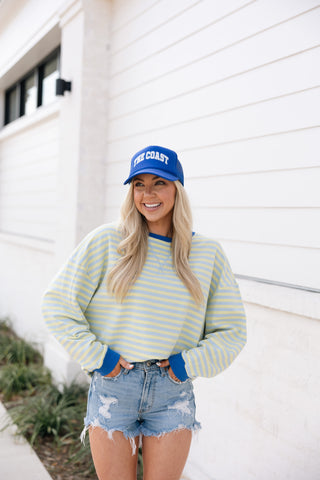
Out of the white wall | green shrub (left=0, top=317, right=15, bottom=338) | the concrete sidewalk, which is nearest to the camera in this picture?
the white wall

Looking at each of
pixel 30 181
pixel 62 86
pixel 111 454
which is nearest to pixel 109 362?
pixel 111 454

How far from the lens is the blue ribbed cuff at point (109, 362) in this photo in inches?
70.4

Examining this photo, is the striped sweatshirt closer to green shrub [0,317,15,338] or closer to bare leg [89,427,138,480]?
bare leg [89,427,138,480]

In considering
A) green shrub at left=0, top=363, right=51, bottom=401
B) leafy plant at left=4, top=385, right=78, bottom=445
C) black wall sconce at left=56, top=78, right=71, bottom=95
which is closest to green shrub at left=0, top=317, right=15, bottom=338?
green shrub at left=0, top=363, right=51, bottom=401

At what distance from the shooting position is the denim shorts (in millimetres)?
1827

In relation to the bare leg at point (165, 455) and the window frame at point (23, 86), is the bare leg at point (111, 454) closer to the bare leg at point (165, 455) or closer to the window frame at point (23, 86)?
the bare leg at point (165, 455)

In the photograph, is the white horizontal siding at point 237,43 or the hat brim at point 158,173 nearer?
the hat brim at point 158,173

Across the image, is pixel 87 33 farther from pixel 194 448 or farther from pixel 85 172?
pixel 194 448

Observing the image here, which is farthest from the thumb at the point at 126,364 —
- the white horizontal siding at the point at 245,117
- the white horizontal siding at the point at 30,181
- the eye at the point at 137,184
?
the white horizontal siding at the point at 30,181

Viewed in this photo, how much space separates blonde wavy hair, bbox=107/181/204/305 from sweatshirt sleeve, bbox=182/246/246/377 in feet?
0.40

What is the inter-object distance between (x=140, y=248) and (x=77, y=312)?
36 centimetres

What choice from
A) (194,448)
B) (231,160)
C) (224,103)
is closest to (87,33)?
(224,103)

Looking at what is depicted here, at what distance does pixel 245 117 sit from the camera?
2881mm

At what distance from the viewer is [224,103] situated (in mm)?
3055
